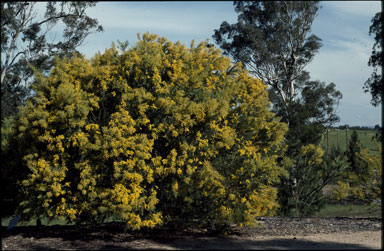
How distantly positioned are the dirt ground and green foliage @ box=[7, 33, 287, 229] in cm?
50

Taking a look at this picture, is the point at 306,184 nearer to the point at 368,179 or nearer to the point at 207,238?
the point at 368,179

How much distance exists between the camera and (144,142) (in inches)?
369

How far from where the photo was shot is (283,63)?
1000 inches

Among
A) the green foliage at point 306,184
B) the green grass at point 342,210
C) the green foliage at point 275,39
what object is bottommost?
the green grass at point 342,210

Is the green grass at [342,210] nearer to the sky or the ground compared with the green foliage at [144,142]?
nearer to the ground

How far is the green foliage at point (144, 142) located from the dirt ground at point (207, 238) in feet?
1.63

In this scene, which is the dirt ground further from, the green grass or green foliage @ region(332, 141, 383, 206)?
the green grass

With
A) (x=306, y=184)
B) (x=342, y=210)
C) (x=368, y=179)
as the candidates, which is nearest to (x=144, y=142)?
(x=368, y=179)

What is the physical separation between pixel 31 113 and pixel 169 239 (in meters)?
4.03

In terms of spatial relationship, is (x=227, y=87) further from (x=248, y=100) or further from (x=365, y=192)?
(x=365, y=192)

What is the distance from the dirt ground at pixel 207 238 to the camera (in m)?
9.25

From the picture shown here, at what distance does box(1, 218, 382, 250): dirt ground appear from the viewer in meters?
9.25

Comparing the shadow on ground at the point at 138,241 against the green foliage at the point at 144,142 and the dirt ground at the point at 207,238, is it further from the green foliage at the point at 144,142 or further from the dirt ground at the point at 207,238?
the green foliage at the point at 144,142

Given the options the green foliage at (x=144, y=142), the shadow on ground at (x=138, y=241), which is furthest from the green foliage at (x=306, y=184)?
the shadow on ground at (x=138, y=241)
